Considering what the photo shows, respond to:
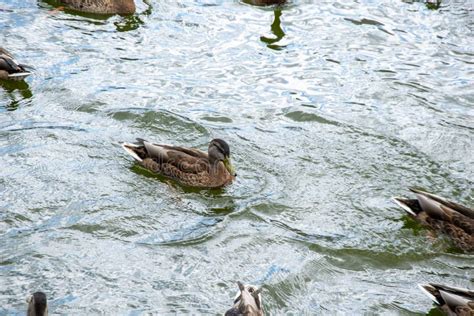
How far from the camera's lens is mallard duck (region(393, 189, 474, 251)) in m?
8.46

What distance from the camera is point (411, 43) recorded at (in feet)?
43.4

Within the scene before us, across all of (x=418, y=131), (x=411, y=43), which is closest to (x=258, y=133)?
(x=418, y=131)

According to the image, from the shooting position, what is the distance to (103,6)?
14.2 m

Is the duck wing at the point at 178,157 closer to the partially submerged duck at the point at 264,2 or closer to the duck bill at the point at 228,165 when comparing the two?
the duck bill at the point at 228,165

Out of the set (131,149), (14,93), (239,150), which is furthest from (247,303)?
(14,93)

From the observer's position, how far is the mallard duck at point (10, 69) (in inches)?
445

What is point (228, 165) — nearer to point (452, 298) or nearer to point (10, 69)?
point (452, 298)

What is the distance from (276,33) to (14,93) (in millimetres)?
4255

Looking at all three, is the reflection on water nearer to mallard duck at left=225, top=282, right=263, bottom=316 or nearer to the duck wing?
the duck wing

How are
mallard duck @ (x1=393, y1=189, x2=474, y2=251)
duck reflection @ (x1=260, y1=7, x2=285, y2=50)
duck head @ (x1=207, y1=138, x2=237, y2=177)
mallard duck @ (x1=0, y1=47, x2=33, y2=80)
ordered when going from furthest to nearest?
duck reflection @ (x1=260, y1=7, x2=285, y2=50) < mallard duck @ (x1=0, y1=47, x2=33, y2=80) < duck head @ (x1=207, y1=138, x2=237, y2=177) < mallard duck @ (x1=393, y1=189, x2=474, y2=251)

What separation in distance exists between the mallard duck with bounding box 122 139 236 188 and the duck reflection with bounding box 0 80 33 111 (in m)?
2.13

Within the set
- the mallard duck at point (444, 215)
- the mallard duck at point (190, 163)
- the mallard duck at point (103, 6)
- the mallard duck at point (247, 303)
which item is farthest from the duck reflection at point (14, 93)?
the mallard duck at point (247, 303)

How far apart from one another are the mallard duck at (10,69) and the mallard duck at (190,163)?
2.52 metres

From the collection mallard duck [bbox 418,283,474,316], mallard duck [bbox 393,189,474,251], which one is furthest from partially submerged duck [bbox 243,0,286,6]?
mallard duck [bbox 418,283,474,316]
